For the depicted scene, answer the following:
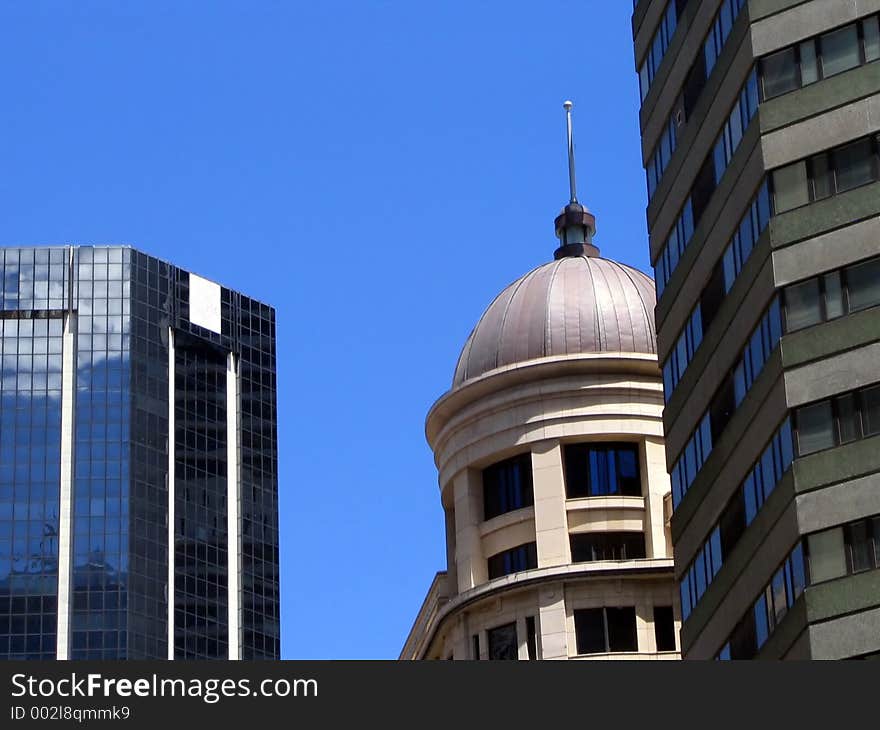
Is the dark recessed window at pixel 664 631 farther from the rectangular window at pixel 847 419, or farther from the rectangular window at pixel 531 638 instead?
the rectangular window at pixel 847 419

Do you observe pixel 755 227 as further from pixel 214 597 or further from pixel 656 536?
pixel 214 597

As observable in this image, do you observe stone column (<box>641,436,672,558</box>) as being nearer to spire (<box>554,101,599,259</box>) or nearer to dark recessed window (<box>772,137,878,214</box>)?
spire (<box>554,101,599,259</box>)

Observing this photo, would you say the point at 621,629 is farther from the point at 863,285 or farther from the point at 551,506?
the point at 863,285

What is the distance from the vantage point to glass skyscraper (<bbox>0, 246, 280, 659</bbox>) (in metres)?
181

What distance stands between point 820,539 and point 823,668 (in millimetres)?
26348

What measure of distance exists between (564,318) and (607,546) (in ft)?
36.6

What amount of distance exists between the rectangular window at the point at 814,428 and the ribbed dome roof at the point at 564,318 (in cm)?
4334

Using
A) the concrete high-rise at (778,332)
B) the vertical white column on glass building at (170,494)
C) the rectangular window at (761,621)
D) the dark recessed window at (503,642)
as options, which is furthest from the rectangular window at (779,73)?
the vertical white column on glass building at (170,494)

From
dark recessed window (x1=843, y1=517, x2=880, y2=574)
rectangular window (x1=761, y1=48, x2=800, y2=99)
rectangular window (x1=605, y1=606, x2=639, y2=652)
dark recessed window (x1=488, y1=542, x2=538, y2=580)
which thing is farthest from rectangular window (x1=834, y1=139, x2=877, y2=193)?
dark recessed window (x1=488, y1=542, x2=538, y2=580)

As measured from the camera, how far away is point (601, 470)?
113 meters

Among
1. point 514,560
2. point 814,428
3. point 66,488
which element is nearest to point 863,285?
point 814,428

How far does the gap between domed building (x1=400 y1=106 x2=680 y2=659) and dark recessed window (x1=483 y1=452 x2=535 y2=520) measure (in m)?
0.07

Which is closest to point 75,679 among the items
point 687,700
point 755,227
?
point 687,700

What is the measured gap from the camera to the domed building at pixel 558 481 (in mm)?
108688
